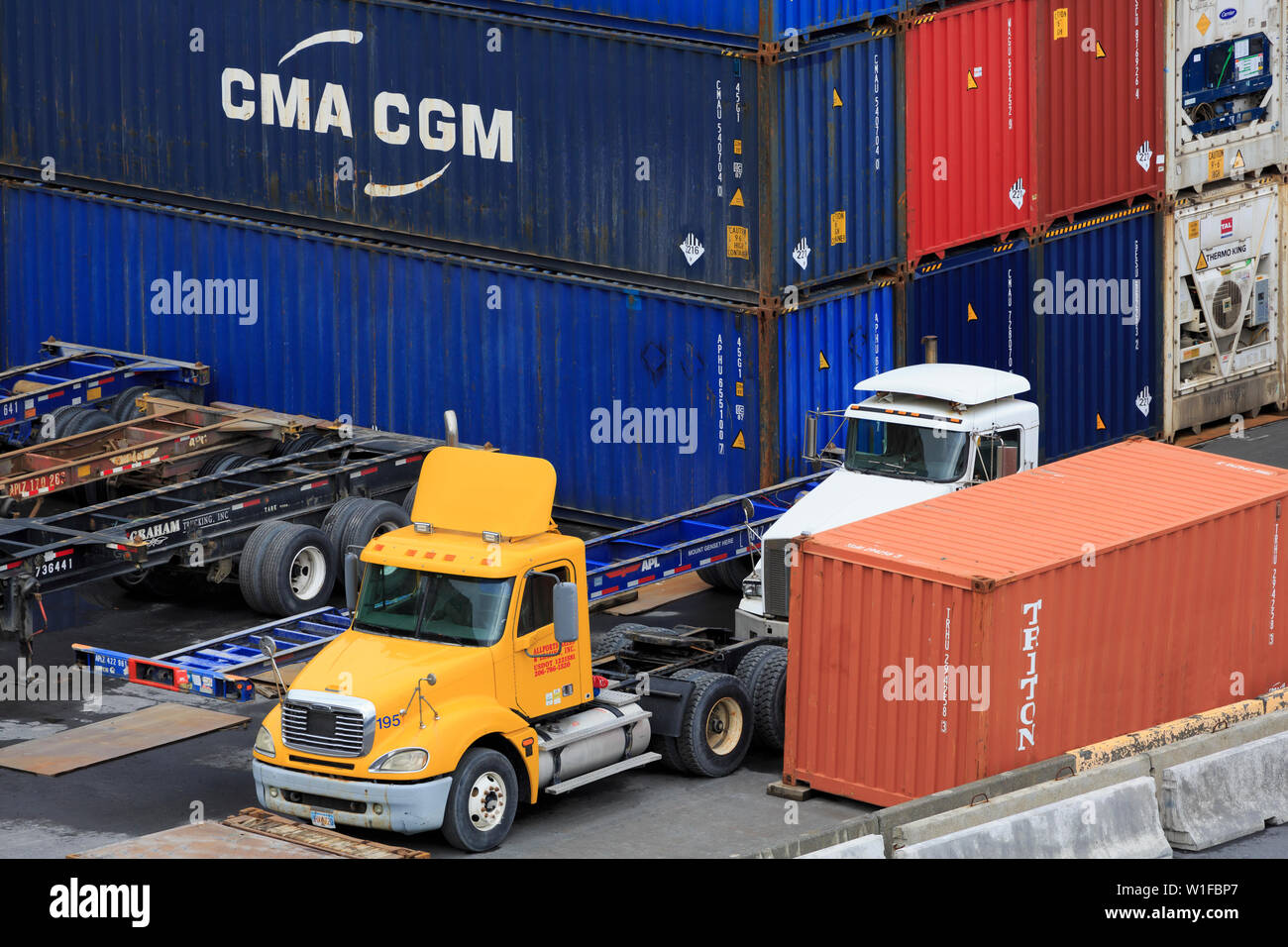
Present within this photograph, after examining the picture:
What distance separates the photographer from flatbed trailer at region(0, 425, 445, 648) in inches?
736

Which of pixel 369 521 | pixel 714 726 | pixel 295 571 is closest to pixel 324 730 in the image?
pixel 714 726

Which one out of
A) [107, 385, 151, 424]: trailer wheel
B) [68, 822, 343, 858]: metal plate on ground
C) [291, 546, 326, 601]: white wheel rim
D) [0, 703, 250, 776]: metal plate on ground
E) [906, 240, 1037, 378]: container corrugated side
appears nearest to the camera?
[68, 822, 343, 858]: metal plate on ground

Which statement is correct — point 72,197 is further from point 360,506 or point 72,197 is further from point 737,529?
point 737,529

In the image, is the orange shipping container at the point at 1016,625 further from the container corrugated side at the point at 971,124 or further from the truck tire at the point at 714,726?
the container corrugated side at the point at 971,124

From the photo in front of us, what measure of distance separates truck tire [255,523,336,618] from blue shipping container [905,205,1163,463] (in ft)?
22.0

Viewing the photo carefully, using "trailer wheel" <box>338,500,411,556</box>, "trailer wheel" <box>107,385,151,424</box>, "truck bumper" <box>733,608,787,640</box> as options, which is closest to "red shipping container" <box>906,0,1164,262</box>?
"trailer wheel" <box>338,500,411,556</box>

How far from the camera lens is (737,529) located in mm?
19094

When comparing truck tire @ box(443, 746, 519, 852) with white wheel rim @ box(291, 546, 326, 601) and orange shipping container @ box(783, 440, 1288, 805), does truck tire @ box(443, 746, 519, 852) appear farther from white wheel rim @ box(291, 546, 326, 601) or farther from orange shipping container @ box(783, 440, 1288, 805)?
white wheel rim @ box(291, 546, 326, 601)

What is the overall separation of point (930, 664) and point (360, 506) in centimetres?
849

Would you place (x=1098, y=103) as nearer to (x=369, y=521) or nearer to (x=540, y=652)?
(x=369, y=521)

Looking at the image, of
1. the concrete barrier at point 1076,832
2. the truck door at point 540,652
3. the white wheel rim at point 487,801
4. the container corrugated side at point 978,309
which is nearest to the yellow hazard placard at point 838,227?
the container corrugated side at point 978,309

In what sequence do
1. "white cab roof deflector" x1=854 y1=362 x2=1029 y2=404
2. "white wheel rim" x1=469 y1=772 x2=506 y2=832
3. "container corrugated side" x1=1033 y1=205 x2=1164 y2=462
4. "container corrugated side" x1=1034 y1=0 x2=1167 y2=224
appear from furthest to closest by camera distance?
"container corrugated side" x1=1033 y1=205 x2=1164 y2=462 < "container corrugated side" x1=1034 y1=0 x2=1167 y2=224 < "white cab roof deflector" x1=854 y1=362 x2=1029 y2=404 < "white wheel rim" x1=469 y1=772 x2=506 y2=832

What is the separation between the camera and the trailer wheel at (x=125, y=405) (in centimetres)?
2488

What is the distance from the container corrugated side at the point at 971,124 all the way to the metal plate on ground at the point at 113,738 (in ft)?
31.0
